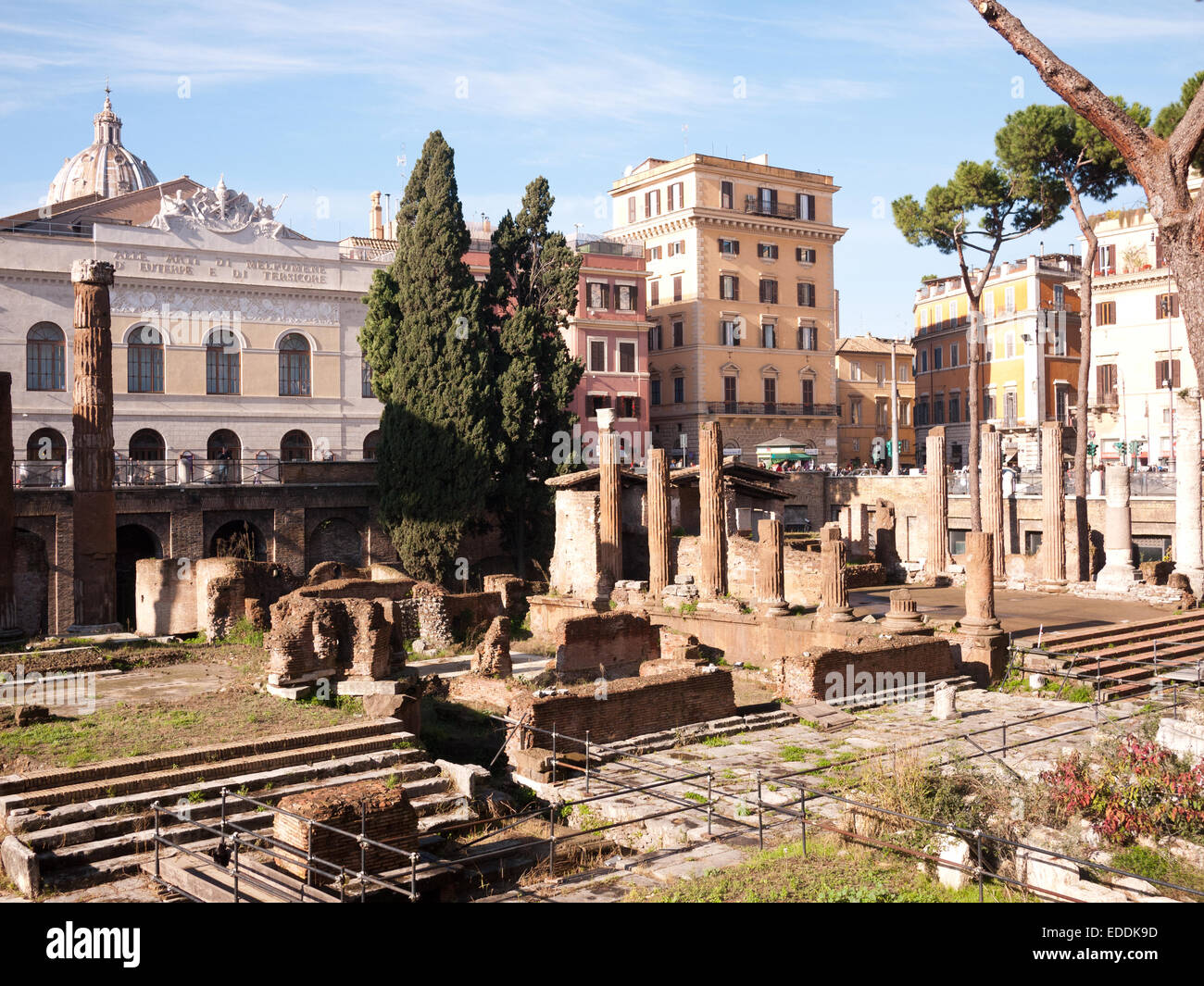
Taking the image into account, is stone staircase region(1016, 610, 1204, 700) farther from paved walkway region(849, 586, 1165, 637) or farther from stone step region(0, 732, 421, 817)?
stone step region(0, 732, 421, 817)

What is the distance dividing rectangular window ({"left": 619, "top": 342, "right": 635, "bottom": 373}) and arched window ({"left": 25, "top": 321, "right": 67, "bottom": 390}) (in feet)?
70.8

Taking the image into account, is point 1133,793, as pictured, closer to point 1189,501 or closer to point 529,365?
point 1189,501

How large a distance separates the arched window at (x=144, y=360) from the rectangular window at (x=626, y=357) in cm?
1868

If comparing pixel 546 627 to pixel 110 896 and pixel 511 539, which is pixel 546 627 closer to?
pixel 511 539

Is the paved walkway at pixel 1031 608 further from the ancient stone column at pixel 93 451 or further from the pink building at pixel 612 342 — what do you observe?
the pink building at pixel 612 342

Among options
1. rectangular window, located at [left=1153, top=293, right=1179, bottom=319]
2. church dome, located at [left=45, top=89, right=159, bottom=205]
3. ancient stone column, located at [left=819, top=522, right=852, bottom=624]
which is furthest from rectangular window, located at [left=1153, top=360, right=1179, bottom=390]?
church dome, located at [left=45, top=89, right=159, bottom=205]

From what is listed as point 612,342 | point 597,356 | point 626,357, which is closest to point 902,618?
point 597,356

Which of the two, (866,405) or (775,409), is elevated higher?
(866,405)

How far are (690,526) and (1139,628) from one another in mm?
14511

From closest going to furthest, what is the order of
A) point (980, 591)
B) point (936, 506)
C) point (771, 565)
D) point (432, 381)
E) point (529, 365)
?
point (980, 591) < point (771, 565) < point (936, 506) < point (432, 381) < point (529, 365)

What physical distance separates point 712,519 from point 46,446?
72.8 ft

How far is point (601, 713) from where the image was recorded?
16375mm

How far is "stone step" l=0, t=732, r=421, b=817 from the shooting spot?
11641mm

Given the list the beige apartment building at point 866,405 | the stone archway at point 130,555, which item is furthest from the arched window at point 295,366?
the beige apartment building at point 866,405
